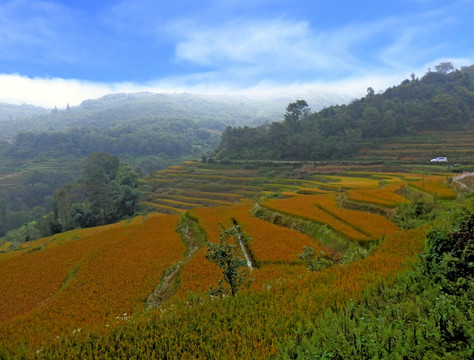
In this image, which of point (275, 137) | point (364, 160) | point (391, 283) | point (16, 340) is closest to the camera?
point (391, 283)

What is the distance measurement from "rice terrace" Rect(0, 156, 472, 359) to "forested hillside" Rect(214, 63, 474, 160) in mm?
45213

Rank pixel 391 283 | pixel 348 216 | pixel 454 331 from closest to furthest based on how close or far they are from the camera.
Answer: pixel 454 331 < pixel 391 283 < pixel 348 216

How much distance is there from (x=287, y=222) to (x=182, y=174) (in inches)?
1974

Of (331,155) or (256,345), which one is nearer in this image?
(256,345)

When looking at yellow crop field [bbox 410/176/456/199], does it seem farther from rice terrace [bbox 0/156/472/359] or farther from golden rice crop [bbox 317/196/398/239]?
golden rice crop [bbox 317/196/398/239]

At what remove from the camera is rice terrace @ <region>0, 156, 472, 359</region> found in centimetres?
609

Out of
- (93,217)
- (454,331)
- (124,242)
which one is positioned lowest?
(93,217)

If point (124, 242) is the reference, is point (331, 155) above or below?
above

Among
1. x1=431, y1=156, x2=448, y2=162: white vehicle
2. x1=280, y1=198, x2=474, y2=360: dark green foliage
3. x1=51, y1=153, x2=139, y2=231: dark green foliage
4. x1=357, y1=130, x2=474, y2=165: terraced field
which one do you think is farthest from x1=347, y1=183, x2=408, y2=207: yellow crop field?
x1=51, y1=153, x2=139, y2=231: dark green foliage

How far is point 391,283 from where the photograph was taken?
7348mm

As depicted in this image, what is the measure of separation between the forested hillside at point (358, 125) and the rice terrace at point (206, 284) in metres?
45.2

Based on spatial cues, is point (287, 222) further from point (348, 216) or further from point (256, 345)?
point (256, 345)

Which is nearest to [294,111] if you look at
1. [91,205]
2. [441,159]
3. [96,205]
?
[441,159]

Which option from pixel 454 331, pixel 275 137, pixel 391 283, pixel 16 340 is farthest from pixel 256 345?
pixel 275 137
